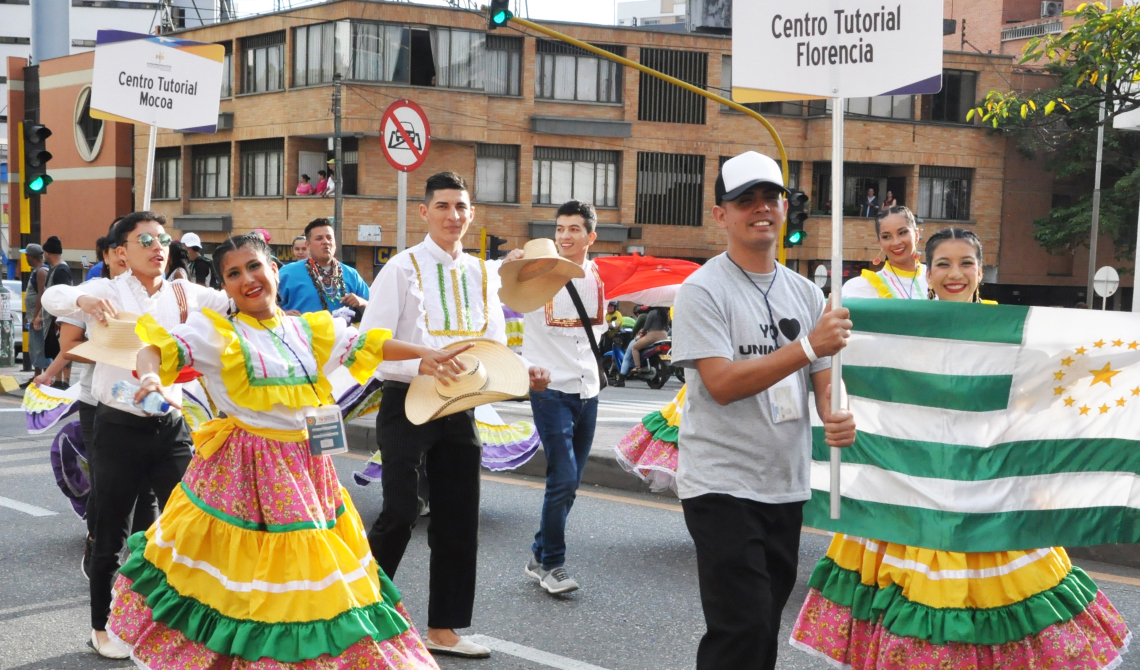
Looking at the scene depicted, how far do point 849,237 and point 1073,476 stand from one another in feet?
124

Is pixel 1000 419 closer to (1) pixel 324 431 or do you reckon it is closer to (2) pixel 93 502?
(1) pixel 324 431

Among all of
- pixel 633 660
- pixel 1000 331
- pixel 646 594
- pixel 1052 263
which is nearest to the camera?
pixel 1000 331

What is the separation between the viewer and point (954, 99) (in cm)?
4206

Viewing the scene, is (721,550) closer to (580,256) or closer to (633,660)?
(633,660)

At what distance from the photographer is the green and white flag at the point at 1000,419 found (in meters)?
4.36

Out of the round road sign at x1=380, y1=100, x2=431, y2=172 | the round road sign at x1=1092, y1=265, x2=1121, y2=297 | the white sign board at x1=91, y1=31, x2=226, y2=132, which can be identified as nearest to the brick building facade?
the round road sign at x1=1092, y1=265, x2=1121, y2=297

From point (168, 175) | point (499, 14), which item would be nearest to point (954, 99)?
point (168, 175)

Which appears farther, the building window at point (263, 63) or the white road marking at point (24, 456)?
the building window at point (263, 63)

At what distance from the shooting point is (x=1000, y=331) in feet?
14.6

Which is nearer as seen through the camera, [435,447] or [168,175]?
[435,447]

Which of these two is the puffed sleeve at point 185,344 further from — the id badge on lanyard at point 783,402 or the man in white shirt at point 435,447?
the id badge on lanyard at point 783,402

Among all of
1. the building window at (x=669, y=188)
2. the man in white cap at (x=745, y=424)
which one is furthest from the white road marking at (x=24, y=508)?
the building window at (x=669, y=188)

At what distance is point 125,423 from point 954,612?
3.53 m

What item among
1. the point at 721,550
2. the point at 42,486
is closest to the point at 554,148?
the point at 42,486
